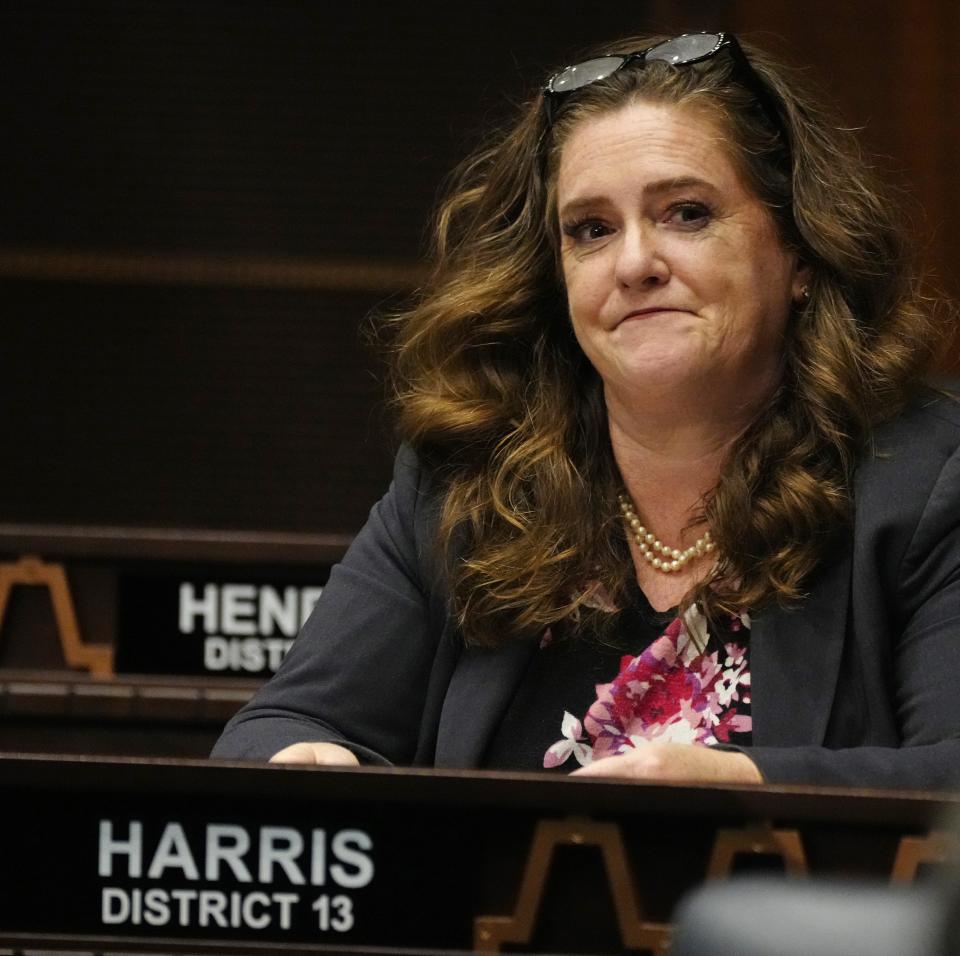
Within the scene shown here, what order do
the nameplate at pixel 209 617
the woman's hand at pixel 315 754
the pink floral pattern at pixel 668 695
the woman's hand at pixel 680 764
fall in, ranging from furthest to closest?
1. the nameplate at pixel 209 617
2. the pink floral pattern at pixel 668 695
3. the woman's hand at pixel 315 754
4. the woman's hand at pixel 680 764

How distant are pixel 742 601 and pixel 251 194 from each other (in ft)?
9.33

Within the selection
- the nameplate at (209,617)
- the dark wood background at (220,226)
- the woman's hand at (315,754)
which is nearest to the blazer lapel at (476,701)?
the woman's hand at (315,754)

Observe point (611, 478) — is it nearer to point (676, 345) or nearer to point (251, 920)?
point (676, 345)

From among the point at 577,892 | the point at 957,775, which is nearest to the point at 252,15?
the point at 957,775

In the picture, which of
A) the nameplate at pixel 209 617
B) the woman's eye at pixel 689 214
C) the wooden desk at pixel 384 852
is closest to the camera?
the wooden desk at pixel 384 852

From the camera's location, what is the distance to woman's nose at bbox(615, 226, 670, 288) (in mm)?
1812

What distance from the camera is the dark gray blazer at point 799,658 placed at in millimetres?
1630

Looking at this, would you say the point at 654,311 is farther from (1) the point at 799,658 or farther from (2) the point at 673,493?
(1) the point at 799,658

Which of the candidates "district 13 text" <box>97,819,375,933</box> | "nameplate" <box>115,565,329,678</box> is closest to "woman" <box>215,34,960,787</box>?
"district 13 text" <box>97,819,375,933</box>

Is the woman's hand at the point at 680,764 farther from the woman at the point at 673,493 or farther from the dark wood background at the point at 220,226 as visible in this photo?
the dark wood background at the point at 220,226

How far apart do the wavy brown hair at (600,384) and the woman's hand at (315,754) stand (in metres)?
0.22

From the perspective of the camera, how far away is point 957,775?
1.55m

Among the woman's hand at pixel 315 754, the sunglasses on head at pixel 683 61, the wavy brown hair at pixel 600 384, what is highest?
the sunglasses on head at pixel 683 61

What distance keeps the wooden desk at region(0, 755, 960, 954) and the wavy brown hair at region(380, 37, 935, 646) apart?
0.64 m
